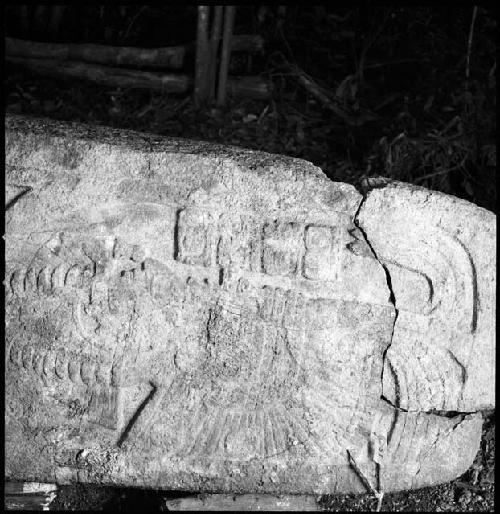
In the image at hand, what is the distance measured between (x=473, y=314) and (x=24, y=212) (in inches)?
50.7

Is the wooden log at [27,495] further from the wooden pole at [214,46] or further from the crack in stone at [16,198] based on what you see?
the wooden pole at [214,46]

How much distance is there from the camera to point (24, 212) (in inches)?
78.2

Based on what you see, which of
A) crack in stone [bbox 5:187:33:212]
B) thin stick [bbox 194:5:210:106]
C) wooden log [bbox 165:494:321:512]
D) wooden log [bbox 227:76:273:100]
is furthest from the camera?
wooden log [bbox 227:76:273:100]

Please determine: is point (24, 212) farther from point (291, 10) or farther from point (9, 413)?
point (291, 10)

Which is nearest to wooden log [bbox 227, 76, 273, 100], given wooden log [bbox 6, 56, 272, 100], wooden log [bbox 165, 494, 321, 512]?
wooden log [bbox 6, 56, 272, 100]

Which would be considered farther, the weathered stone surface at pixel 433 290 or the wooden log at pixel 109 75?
the wooden log at pixel 109 75

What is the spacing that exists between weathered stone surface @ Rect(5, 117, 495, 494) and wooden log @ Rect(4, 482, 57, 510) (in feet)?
1.16

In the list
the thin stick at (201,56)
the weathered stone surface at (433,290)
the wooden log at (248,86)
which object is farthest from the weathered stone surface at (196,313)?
the wooden log at (248,86)

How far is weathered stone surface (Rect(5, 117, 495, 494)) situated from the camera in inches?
78.6

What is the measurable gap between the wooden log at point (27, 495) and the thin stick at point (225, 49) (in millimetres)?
1794

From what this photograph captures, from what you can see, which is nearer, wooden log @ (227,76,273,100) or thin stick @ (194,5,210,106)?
thin stick @ (194,5,210,106)

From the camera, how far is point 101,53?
3219 mm

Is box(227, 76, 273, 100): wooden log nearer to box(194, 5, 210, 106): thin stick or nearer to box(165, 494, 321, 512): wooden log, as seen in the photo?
box(194, 5, 210, 106): thin stick

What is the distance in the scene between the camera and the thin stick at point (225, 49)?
120 inches
